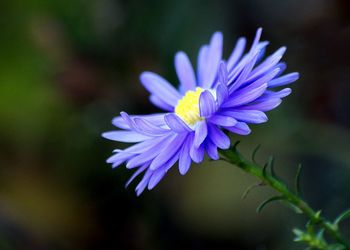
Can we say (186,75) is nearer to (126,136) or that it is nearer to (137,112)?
(126,136)

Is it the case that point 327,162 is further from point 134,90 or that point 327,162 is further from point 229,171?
point 134,90

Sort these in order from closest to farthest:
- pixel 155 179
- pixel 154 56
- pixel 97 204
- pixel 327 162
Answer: pixel 155 179 → pixel 327 162 → pixel 97 204 → pixel 154 56

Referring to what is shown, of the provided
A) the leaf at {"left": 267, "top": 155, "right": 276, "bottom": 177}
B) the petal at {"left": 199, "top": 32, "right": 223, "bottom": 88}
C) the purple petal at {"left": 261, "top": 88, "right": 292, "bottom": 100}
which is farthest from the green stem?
the petal at {"left": 199, "top": 32, "right": 223, "bottom": 88}

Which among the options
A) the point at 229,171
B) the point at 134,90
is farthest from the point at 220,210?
the point at 134,90

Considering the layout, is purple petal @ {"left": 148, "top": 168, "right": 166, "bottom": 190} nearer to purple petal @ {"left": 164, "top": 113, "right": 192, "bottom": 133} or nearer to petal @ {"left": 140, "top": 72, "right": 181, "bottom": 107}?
purple petal @ {"left": 164, "top": 113, "right": 192, "bottom": 133}

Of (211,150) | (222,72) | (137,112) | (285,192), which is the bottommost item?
(285,192)

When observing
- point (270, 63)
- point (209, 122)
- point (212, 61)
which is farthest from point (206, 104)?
point (212, 61)
